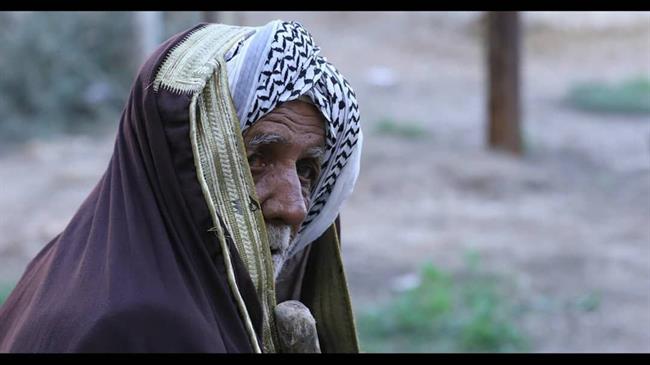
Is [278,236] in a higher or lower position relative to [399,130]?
higher

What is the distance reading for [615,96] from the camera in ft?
46.2

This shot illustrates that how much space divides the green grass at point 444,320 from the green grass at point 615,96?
693 centimetres

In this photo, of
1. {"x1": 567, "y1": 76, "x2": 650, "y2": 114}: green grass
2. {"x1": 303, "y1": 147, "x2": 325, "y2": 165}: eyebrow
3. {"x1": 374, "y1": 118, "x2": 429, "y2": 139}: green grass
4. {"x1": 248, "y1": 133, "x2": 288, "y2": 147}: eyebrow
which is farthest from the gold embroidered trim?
{"x1": 567, "y1": 76, "x2": 650, "y2": 114}: green grass

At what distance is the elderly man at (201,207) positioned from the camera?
1.86 metres

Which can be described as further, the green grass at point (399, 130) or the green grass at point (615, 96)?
the green grass at point (615, 96)

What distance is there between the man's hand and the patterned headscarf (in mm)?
229

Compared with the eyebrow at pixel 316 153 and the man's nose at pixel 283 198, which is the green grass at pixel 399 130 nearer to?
the eyebrow at pixel 316 153

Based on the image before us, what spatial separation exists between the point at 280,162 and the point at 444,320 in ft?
15.2

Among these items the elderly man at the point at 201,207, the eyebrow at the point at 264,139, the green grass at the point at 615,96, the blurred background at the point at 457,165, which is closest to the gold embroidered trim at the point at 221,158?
the elderly man at the point at 201,207

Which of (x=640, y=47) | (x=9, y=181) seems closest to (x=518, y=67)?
(x=9, y=181)

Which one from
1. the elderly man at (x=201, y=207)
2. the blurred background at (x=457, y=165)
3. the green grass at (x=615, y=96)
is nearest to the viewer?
the elderly man at (x=201, y=207)

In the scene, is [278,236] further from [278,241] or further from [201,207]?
[201,207]

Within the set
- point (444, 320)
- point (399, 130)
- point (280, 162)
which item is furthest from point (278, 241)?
point (399, 130)

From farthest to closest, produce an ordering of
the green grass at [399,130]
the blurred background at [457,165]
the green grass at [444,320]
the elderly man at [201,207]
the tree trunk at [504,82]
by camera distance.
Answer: the green grass at [399,130] < the tree trunk at [504,82] < the blurred background at [457,165] < the green grass at [444,320] < the elderly man at [201,207]
